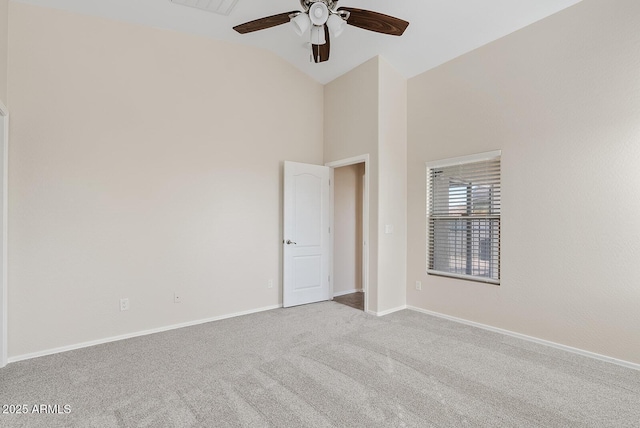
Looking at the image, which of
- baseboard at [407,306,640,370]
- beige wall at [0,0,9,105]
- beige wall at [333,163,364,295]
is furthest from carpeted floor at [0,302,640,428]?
beige wall at [0,0,9,105]

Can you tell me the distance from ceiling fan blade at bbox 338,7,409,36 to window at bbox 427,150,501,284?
1780mm

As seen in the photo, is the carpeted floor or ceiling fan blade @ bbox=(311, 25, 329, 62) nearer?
the carpeted floor

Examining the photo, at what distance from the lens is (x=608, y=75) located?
2.73m

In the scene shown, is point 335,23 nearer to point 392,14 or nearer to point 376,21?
point 376,21

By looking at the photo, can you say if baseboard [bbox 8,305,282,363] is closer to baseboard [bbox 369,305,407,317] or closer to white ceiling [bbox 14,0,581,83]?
baseboard [bbox 369,305,407,317]

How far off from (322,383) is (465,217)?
2580mm

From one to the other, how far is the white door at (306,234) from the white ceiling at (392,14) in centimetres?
167

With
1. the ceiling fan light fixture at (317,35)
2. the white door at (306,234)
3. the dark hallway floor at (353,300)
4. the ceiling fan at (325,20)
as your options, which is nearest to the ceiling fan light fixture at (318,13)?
the ceiling fan at (325,20)

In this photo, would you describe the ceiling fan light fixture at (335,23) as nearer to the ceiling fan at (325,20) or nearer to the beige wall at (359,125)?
the ceiling fan at (325,20)

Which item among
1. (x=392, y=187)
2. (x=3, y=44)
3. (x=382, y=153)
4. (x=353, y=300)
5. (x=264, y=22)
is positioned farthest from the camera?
(x=353, y=300)

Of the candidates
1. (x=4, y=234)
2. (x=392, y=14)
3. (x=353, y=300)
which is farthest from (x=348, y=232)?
(x=4, y=234)

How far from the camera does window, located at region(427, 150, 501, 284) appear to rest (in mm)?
3515

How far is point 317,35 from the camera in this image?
2.65 meters

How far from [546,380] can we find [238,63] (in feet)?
15.3
